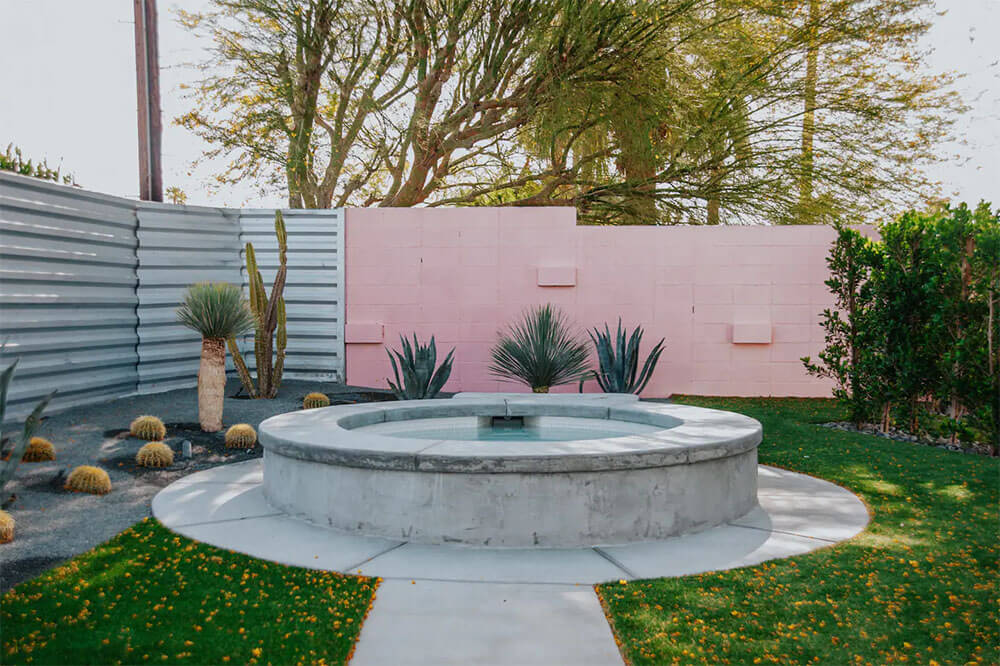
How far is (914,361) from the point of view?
6.14 m

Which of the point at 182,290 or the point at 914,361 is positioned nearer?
the point at 914,361

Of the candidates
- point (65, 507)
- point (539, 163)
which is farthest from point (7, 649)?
point (539, 163)

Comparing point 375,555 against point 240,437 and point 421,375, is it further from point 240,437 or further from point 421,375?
point 421,375

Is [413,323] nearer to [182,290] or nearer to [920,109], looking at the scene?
[182,290]

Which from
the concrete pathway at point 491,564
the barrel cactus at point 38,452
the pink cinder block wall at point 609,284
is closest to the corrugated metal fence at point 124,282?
the pink cinder block wall at point 609,284

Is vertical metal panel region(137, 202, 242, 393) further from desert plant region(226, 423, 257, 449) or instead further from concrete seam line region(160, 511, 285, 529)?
concrete seam line region(160, 511, 285, 529)

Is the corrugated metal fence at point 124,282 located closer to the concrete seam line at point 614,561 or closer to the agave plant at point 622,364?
the agave plant at point 622,364

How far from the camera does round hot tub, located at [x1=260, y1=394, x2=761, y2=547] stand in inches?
131

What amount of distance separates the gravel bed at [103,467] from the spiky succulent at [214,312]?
2.75 ft

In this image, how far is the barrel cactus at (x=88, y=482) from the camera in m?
4.32

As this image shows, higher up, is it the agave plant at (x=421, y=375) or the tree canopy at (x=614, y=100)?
the tree canopy at (x=614, y=100)

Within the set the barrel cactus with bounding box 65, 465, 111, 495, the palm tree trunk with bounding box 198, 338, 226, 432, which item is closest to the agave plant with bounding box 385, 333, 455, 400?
the palm tree trunk with bounding box 198, 338, 226, 432

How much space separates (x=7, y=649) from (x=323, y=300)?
6589 mm

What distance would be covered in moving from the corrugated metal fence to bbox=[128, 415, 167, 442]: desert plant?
3.47 feet
